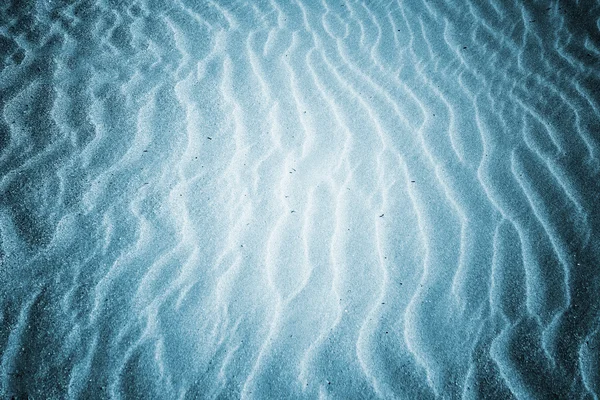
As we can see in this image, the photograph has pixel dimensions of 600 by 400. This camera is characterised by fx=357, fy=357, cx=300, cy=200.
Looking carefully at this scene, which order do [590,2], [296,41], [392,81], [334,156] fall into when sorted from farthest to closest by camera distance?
1. [590,2]
2. [296,41]
3. [392,81]
4. [334,156]

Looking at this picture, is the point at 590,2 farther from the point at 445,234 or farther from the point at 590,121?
the point at 445,234

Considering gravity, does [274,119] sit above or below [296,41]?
below

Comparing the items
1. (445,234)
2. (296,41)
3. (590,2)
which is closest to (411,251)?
(445,234)

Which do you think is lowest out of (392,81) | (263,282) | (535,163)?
(263,282)

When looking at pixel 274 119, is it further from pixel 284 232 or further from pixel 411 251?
pixel 411 251

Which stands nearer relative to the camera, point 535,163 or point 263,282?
point 263,282

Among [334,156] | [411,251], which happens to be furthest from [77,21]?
[411,251]

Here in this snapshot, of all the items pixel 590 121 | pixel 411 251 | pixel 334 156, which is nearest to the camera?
pixel 411 251
